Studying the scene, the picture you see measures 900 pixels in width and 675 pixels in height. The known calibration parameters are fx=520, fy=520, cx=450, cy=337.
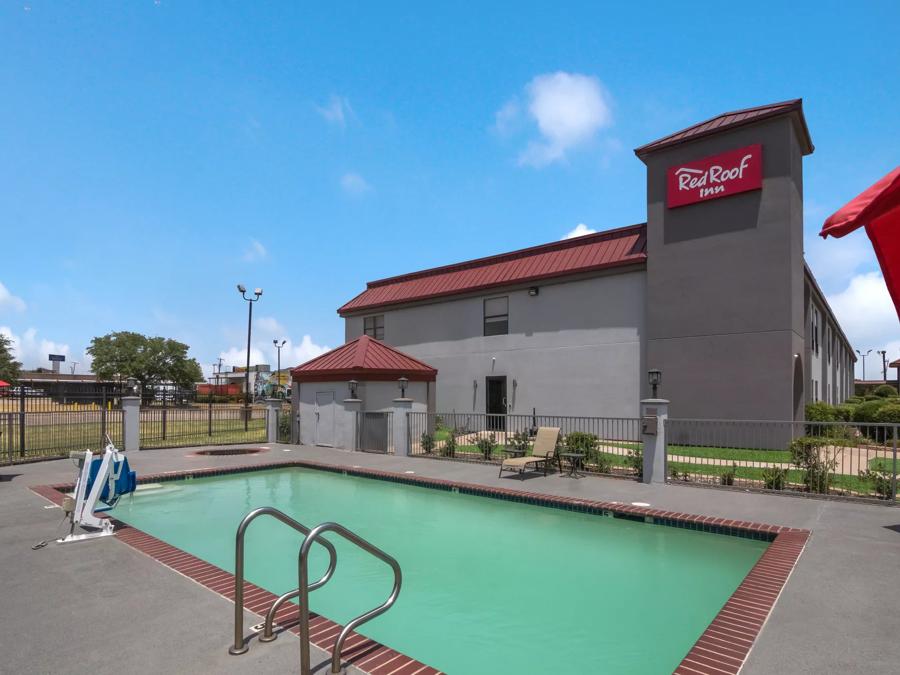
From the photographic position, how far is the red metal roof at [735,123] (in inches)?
627

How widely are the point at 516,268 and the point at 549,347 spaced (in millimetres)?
3954

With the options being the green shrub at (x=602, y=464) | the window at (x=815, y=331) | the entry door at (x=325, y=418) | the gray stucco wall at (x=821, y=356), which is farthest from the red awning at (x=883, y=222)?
the window at (x=815, y=331)

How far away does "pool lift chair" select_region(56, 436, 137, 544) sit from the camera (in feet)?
22.5

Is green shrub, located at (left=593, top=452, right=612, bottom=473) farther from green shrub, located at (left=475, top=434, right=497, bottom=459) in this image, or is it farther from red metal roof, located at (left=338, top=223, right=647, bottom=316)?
red metal roof, located at (left=338, top=223, right=647, bottom=316)

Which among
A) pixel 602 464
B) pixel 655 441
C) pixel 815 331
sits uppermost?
pixel 815 331

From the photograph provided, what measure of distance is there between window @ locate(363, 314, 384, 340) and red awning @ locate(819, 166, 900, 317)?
2495cm

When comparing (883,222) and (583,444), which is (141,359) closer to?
(583,444)

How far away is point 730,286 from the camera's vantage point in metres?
16.8

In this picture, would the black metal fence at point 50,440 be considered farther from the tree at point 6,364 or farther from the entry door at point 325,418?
the tree at point 6,364

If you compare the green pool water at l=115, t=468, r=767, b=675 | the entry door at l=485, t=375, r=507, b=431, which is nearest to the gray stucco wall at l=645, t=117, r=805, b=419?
the entry door at l=485, t=375, r=507, b=431

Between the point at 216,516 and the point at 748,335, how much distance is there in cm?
1572

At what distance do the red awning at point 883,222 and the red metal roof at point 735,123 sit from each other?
1521 centimetres

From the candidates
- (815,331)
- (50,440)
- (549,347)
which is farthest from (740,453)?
(50,440)

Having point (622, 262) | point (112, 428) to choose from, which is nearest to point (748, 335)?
point (622, 262)
